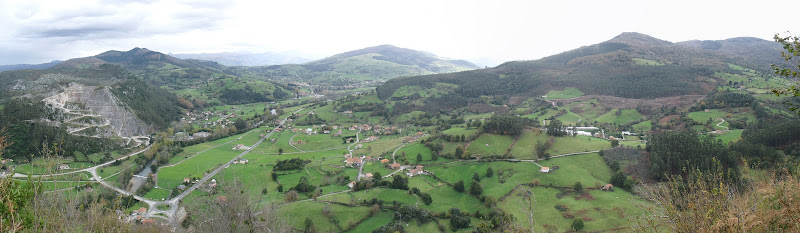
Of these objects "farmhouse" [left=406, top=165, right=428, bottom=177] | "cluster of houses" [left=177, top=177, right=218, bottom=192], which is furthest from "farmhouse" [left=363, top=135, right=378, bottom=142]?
"cluster of houses" [left=177, top=177, right=218, bottom=192]

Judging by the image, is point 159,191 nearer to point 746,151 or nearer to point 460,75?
point 746,151

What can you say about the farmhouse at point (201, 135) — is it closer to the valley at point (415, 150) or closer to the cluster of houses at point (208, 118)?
the valley at point (415, 150)

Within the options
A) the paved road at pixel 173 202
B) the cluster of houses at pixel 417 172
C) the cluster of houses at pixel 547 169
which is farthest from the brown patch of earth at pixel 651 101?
the paved road at pixel 173 202

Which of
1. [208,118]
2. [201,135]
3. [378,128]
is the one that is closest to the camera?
[201,135]

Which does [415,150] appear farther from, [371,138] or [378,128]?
[378,128]

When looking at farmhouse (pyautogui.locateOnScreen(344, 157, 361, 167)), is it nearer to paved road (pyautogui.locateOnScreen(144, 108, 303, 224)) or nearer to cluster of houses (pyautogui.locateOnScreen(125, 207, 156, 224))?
paved road (pyautogui.locateOnScreen(144, 108, 303, 224))

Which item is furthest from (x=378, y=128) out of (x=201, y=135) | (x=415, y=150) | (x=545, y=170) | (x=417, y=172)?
(x=545, y=170)

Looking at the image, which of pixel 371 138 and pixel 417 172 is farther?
pixel 371 138

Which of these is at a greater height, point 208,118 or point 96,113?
point 96,113

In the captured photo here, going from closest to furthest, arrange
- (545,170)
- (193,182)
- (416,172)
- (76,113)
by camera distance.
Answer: (545,170) → (416,172) → (193,182) → (76,113)
